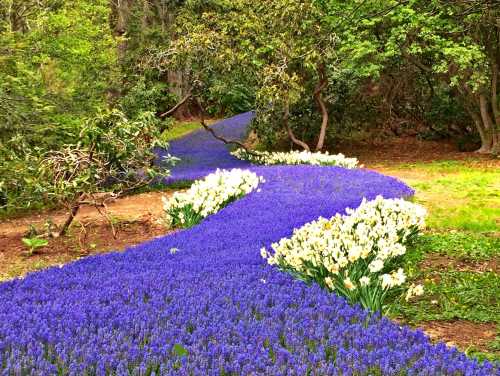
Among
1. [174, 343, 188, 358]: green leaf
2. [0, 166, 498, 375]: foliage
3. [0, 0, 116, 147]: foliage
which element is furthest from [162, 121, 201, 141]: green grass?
[174, 343, 188, 358]: green leaf

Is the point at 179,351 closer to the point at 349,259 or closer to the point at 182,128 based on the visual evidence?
the point at 349,259

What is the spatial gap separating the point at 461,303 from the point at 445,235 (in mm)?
3337

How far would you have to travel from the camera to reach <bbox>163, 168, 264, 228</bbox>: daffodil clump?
10.6 m

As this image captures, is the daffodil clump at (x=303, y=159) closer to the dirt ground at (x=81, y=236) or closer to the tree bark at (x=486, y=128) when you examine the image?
the tree bark at (x=486, y=128)

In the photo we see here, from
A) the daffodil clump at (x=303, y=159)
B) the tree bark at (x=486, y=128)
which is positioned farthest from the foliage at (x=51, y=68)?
the tree bark at (x=486, y=128)

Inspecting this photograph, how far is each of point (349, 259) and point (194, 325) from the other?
6.80ft

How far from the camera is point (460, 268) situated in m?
7.89

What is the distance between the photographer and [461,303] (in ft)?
21.1

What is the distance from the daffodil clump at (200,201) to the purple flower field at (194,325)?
298 cm

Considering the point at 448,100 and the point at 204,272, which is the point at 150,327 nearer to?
the point at 204,272

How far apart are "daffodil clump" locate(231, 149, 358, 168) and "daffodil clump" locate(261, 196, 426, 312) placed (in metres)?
10.8

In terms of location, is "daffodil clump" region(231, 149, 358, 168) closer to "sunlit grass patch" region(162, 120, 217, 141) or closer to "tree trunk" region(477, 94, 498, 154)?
"tree trunk" region(477, 94, 498, 154)

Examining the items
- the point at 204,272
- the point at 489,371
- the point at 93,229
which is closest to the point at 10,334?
the point at 204,272

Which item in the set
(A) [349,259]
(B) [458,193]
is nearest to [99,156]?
(A) [349,259]
